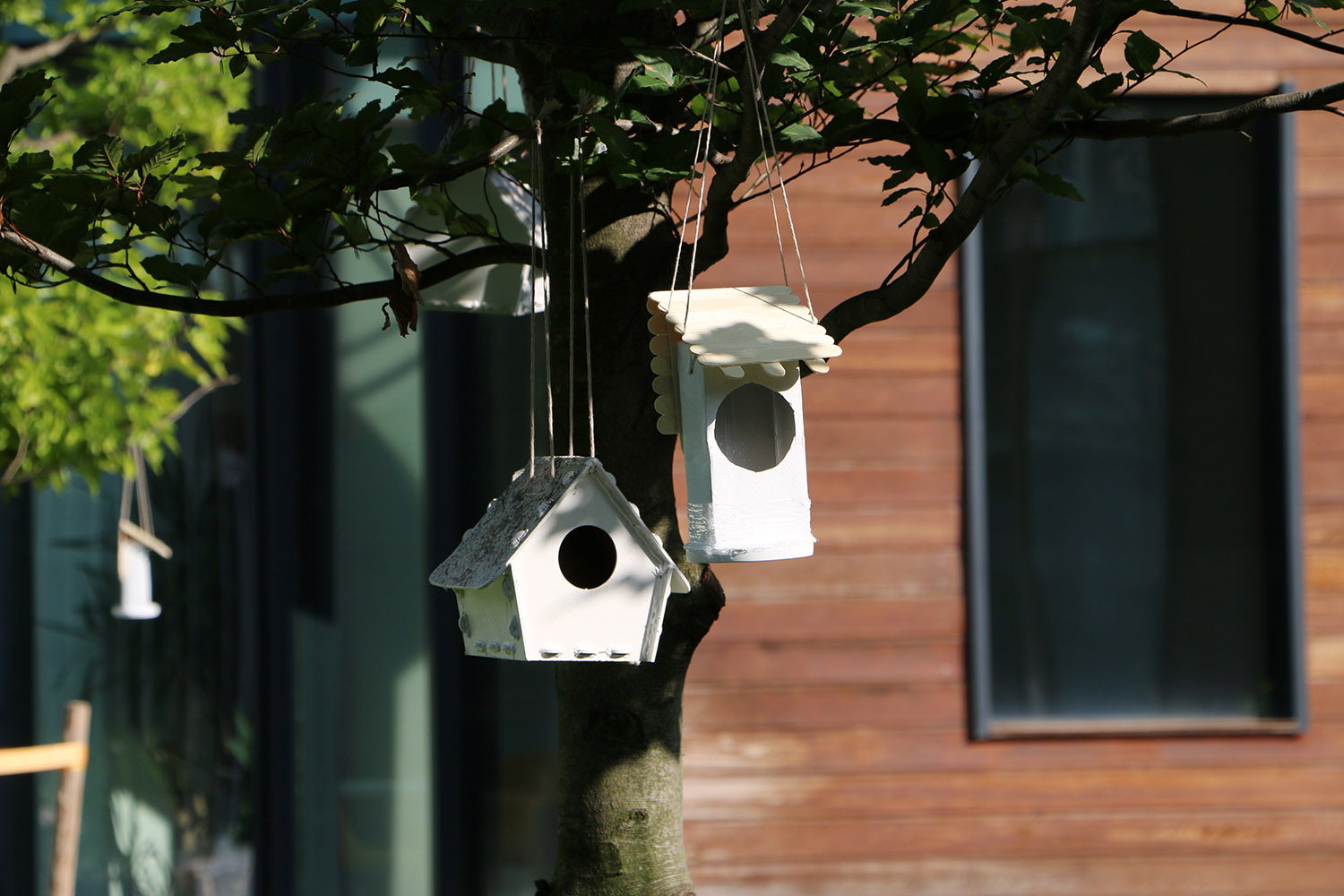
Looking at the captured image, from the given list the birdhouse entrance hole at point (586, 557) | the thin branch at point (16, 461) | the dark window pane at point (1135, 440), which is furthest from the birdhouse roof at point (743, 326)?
the dark window pane at point (1135, 440)

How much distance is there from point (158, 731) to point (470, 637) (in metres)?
3.10

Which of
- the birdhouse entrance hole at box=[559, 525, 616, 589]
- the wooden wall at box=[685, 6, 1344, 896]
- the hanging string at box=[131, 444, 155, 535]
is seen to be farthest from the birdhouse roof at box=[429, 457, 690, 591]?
the hanging string at box=[131, 444, 155, 535]

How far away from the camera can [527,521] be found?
168 cm

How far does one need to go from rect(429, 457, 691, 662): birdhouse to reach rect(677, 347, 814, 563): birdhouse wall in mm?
94

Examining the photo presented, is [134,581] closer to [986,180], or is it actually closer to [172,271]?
[172,271]

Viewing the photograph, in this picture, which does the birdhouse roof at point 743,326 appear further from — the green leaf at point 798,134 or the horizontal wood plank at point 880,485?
the horizontal wood plank at point 880,485

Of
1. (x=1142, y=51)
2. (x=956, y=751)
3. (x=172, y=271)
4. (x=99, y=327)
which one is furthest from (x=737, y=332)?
(x=956, y=751)

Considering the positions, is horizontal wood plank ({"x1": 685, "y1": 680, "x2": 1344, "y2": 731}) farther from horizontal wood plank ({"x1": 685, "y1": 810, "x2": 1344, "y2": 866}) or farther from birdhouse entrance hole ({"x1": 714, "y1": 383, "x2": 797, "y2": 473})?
birdhouse entrance hole ({"x1": 714, "y1": 383, "x2": 797, "y2": 473})

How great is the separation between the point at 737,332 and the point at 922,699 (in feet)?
9.00

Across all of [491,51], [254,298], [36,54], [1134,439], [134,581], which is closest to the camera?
[254,298]

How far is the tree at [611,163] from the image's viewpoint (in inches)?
64.7

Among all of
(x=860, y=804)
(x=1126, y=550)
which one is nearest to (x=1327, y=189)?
(x=1126, y=550)

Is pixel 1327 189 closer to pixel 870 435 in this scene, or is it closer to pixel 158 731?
pixel 870 435

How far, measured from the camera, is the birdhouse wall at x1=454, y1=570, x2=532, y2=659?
1679mm
